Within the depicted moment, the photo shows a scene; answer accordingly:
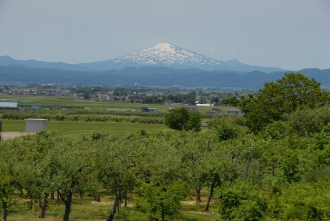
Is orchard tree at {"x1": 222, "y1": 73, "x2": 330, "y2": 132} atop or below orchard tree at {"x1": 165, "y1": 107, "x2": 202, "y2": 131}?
atop

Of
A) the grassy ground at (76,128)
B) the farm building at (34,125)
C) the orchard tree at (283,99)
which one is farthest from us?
the grassy ground at (76,128)

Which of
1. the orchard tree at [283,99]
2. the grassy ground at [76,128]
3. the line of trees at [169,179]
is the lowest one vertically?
the grassy ground at [76,128]

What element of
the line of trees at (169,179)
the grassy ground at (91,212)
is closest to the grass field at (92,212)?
the grassy ground at (91,212)

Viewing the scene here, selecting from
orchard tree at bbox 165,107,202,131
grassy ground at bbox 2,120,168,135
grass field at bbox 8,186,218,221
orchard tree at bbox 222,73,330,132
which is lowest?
grassy ground at bbox 2,120,168,135

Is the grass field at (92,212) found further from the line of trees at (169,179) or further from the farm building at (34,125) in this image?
the farm building at (34,125)

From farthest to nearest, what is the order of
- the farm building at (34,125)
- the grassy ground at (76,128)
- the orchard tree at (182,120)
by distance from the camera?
1. the orchard tree at (182,120)
2. the grassy ground at (76,128)
3. the farm building at (34,125)

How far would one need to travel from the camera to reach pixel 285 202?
18984 mm

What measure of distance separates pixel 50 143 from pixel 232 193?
1772cm

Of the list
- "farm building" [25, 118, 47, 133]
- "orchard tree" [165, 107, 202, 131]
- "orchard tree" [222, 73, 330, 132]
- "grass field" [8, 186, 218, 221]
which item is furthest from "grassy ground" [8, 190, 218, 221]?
"orchard tree" [165, 107, 202, 131]

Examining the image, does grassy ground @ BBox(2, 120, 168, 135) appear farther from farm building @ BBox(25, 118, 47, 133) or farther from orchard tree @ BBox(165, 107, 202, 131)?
orchard tree @ BBox(165, 107, 202, 131)

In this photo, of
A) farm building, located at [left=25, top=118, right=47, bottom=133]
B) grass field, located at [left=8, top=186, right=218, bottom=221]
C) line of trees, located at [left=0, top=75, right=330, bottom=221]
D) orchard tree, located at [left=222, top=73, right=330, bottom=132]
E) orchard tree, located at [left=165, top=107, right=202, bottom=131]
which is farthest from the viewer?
orchard tree, located at [left=165, top=107, right=202, bottom=131]

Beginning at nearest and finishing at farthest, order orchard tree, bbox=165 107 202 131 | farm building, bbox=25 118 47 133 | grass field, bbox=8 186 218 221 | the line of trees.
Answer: the line of trees
grass field, bbox=8 186 218 221
farm building, bbox=25 118 47 133
orchard tree, bbox=165 107 202 131

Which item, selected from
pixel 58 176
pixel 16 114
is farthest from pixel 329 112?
pixel 16 114

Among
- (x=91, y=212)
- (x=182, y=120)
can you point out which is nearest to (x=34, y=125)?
(x=182, y=120)
